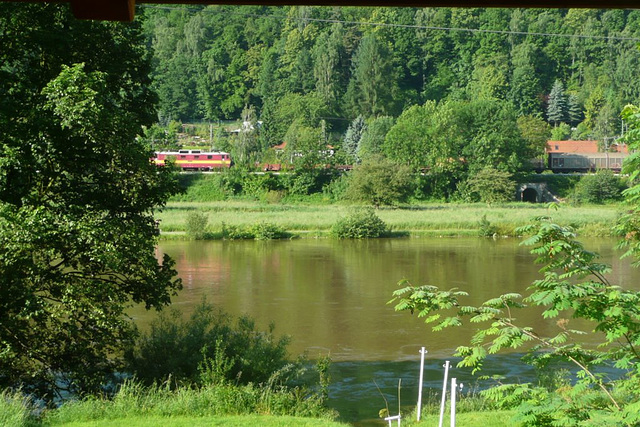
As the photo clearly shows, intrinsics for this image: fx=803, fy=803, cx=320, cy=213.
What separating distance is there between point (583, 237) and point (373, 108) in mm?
56676

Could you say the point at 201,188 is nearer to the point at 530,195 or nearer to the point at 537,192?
the point at 537,192

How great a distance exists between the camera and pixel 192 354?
35.4 ft

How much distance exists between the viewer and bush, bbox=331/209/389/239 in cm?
3450

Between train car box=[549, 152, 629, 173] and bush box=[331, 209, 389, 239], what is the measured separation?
35391 millimetres

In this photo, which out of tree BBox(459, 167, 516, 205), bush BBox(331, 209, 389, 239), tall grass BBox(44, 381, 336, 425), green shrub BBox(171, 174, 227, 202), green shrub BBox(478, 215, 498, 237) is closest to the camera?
tall grass BBox(44, 381, 336, 425)

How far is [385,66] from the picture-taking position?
94.6 metres

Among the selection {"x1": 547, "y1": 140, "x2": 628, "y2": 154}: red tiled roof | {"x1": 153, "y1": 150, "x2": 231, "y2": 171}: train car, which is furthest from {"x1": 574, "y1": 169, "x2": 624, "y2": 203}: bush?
{"x1": 153, "y1": 150, "x2": 231, "y2": 171}: train car

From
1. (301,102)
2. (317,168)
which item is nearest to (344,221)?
(317,168)

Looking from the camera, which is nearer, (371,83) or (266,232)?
(266,232)

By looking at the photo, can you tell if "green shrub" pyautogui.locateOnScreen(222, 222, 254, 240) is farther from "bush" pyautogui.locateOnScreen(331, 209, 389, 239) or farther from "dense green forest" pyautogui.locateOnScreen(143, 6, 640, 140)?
"dense green forest" pyautogui.locateOnScreen(143, 6, 640, 140)

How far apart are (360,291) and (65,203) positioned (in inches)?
432

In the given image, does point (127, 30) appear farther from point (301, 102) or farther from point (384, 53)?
point (384, 53)

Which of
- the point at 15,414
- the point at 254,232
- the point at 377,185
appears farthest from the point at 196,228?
the point at 15,414

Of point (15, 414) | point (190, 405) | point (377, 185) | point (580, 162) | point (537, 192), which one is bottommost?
point (537, 192)
